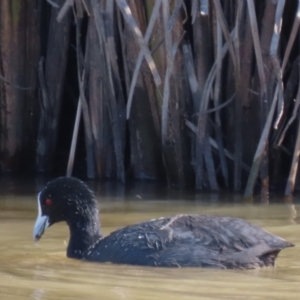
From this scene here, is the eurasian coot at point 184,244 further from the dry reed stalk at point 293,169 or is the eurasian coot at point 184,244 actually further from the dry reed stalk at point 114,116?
the dry reed stalk at point 114,116

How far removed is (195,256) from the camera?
5.70 m

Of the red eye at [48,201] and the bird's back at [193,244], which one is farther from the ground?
the red eye at [48,201]

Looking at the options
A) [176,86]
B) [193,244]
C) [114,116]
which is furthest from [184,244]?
[114,116]

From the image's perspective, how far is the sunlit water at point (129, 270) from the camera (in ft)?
15.7

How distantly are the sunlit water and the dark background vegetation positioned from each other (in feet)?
1.93

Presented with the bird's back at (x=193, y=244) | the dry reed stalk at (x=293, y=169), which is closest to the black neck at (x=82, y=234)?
the bird's back at (x=193, y=244)

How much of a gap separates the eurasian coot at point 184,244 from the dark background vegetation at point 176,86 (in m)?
1.73

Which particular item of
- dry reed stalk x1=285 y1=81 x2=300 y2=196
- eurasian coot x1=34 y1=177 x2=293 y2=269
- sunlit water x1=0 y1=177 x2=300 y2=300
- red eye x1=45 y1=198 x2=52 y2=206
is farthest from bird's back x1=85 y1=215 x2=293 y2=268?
dry reed stalk x1=285 y1=81 x2=300 y2=196

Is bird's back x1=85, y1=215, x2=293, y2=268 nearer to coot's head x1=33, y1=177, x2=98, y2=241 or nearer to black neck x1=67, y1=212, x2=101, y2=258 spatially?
black neck x1=67, y1=212, x2=101, y2=258

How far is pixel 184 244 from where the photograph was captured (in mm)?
5777

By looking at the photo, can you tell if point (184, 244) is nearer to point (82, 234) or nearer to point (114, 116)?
point (82, 234)

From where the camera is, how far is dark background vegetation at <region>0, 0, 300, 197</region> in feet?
25.5

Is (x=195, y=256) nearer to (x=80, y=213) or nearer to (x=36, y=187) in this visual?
(x=80, y=213)

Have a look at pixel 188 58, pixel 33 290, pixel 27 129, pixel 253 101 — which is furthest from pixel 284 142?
pixel 33 290
